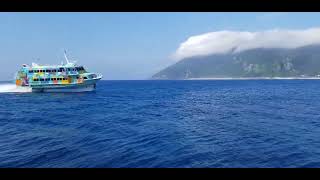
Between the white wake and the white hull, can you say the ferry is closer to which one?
the white hull

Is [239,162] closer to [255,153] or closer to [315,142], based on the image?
[255,153]

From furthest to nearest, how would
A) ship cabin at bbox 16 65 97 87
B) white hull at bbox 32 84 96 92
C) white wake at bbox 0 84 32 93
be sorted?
1. white wake at bbox 0 84 32 93
2. white hull at bbox 32 84 96 92
3. ship cabin at bbox 16 65 97 87

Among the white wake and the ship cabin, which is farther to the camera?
the white wake

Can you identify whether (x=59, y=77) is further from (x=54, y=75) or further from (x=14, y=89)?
(x=14, y=89)

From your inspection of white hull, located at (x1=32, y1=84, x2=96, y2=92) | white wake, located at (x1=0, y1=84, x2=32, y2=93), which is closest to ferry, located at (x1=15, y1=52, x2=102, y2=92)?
white hull, located at (x1=32, y1=84, x2=96, y2=92)

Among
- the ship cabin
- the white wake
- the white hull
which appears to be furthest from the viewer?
the white wake

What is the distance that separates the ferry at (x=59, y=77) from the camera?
49.6 m

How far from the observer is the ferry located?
163ft

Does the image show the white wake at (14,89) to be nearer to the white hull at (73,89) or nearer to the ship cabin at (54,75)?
the white hull at (73,89)

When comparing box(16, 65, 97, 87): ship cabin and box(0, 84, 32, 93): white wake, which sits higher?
box(16, 65, 97, 87): ship cabin
